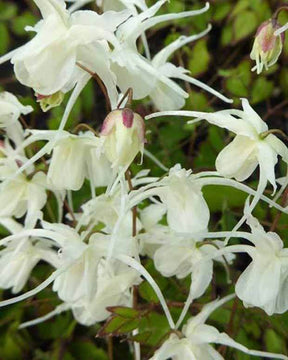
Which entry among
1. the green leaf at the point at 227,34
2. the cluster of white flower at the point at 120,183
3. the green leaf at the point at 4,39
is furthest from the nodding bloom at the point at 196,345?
the green leaf at the point at 4,39

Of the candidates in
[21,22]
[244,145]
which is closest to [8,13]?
[21,22]

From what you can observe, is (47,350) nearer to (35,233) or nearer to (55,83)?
(35,233)

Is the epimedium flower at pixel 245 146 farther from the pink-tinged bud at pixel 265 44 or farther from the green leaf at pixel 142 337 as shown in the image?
the green leaf at pixel 142 337

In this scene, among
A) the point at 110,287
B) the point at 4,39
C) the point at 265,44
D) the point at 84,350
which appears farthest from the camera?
the point at 4,39

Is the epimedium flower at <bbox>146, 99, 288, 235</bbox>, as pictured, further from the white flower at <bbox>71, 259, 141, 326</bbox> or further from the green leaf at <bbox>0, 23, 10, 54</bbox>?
the green leaf at <bbox>0, 23, 10, 54</bbox>


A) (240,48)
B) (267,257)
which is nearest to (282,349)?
(267,257)

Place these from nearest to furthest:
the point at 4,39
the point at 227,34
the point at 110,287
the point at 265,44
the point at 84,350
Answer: the point at 265,44
the point at 110,287
the point at 84,350
the point at 227,34
the point at 4,39

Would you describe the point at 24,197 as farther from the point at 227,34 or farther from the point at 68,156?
the point at 227,34
